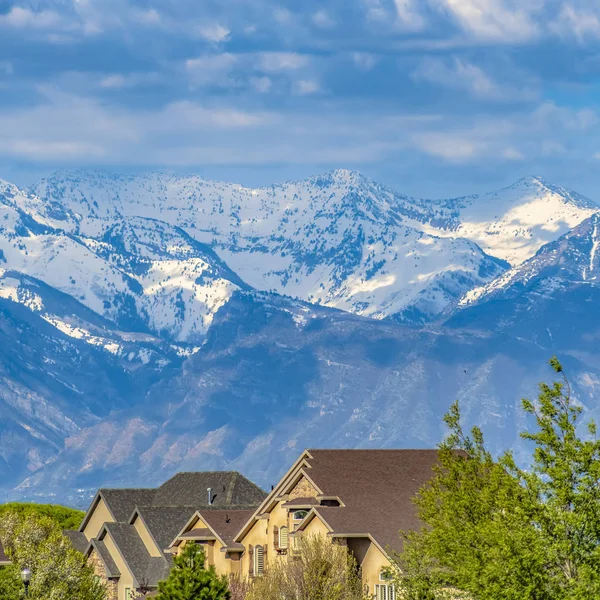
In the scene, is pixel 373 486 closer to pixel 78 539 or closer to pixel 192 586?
pixel 192 586

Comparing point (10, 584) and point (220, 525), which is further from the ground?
point (220, 525)

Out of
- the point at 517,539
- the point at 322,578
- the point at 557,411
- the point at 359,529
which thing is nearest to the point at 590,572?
the point at 517,539

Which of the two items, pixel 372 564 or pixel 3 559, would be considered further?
pixel 3 559

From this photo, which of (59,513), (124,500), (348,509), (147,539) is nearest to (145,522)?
(147,539)

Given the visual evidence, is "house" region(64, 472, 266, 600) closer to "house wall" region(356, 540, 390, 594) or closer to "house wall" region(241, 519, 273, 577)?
"house wall" region(241, 519, 273, 577)

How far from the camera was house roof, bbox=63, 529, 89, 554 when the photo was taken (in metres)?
136

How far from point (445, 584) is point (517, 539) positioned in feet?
67.1

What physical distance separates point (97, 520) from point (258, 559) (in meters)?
30.2

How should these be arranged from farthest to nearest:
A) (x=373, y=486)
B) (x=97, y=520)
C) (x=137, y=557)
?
(x=97, y=520), (x=137, y=557), (x=373, y=486)

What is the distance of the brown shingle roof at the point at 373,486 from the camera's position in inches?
4082

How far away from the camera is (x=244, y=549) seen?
378 ft

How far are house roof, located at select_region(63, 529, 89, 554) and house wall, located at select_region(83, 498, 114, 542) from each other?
0.58 metres

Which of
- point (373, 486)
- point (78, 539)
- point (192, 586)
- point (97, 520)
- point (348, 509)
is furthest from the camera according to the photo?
point (97, 520)

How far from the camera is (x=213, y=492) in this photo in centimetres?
13838
